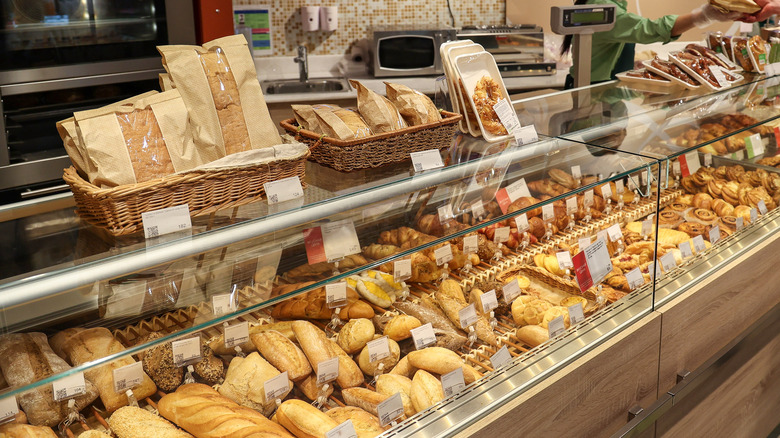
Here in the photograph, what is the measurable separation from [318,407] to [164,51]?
0.93 metres

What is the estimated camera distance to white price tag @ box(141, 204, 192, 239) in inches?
54.3

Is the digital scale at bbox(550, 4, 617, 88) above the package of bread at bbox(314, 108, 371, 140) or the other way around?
above

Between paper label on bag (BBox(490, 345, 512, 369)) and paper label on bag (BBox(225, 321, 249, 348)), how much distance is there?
658 millimetres

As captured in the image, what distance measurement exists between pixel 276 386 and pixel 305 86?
3863mm

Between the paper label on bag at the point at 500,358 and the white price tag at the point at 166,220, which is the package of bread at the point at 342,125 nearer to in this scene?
the white price tag at the point at 166,220

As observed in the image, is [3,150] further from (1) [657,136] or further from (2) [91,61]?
(1) [657,136]

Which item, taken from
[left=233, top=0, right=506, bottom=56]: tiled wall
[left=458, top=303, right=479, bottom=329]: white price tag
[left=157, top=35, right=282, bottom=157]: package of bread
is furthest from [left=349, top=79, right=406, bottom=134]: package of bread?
[left=233, top=0, right=506, bottom=56]: tiled wall

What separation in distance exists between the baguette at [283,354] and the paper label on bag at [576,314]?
2.67 ft

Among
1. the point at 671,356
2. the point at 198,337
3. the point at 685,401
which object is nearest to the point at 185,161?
the point at 198,337

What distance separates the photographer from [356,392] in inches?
63.2

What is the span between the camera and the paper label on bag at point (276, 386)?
1.57 m

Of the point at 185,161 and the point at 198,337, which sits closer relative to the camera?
the point at 185,161

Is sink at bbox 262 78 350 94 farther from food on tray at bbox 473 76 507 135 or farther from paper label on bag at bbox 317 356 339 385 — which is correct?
paper label on bag at bbox 317 356 339 385

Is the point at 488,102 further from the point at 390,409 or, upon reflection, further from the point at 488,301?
the point at 390,409
